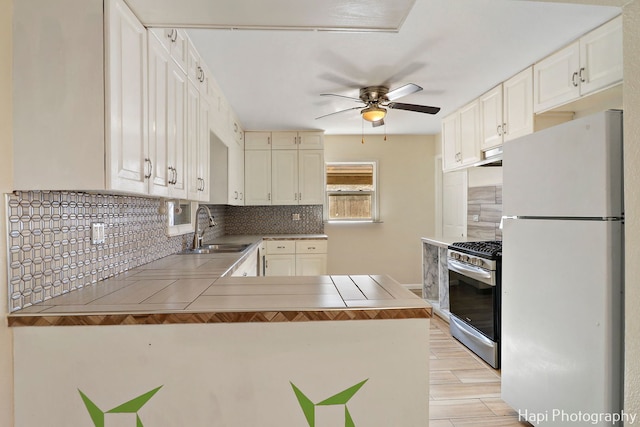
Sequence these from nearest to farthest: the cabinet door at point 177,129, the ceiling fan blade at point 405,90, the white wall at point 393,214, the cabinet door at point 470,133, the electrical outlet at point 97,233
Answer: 1. the electrical outlet at point 97,233
2. the cabinet door at point 177,129
3. the ceiling fan blade at point 405,90
4. the cabinet door at point 470,133
5. the white wall at point 393,214

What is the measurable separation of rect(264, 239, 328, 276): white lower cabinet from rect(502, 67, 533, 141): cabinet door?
246cm

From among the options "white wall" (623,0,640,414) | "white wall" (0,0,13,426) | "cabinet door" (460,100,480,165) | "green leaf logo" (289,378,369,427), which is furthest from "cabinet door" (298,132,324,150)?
"green leaf logo" (289,378,369,427)

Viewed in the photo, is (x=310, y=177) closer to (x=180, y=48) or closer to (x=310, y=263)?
(x=310, y=263)

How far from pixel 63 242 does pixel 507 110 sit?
3.19 m

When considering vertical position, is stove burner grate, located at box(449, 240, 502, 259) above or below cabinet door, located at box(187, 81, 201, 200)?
below

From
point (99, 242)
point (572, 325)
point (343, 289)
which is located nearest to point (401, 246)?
point (572, 325)

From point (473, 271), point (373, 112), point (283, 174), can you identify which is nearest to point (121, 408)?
point (473, 271)

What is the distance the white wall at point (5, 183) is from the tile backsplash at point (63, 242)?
0.02m

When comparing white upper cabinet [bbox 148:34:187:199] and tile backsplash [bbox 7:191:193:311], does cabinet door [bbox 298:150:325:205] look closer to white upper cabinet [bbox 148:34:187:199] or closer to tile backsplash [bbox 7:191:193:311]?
white upper cabinet [bbox 148:34:187:199]

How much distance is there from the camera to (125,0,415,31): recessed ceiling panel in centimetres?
121

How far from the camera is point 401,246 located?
5.12m

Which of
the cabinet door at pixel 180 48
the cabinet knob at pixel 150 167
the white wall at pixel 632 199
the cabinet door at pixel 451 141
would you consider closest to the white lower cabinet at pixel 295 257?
the cabinet door at pixel 451 141

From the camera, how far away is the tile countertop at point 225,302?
109cm

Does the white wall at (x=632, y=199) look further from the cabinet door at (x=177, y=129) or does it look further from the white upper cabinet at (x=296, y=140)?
the white upper cabinet at (x=296, y=140)
